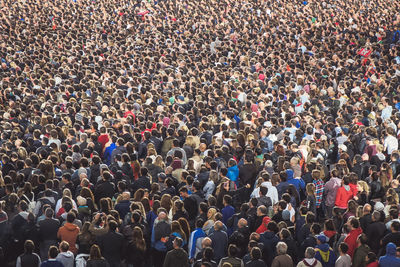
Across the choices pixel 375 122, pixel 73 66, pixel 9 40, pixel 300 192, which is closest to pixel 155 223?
pixel 300 192

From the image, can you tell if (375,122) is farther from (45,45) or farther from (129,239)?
(45,45)

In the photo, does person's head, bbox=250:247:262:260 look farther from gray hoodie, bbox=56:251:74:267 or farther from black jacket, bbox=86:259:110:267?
gray hoodie, bbox=56:251:74:267

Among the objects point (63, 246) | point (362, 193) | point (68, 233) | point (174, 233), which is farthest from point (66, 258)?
point (362, 193)

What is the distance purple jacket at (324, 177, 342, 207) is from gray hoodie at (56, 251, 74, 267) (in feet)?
20.4

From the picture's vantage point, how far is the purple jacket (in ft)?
47.2

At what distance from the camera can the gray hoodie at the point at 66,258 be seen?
1099 cm

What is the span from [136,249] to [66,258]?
138 cm

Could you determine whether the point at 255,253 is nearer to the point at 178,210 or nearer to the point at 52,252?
the point at 178,210

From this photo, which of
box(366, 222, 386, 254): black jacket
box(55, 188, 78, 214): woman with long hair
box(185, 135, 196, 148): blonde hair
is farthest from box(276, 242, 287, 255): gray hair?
box(185, 135, 196, 148): blonde hair

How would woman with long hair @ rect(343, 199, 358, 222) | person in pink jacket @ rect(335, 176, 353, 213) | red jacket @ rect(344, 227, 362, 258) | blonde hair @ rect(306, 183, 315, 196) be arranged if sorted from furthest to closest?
person in pink jacket @ rect(335, 176, 353, 213) → blonde hair @ rect(306, 183, 315, 196) → woman with long hair @ rect(343, 199, 358, 222) → red jacket @ rect(344, 227, 362, 258)

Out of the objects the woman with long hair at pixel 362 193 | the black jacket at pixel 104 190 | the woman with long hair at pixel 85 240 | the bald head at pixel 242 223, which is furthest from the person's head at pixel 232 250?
the woman with long hair at pixel 362 193

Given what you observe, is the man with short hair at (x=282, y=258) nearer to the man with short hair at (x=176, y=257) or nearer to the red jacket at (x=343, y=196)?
the man with short hair at (x=176, y=257)

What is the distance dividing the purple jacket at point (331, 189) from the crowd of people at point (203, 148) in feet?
0.19

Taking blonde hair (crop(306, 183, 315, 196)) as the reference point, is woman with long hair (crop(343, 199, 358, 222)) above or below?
below
